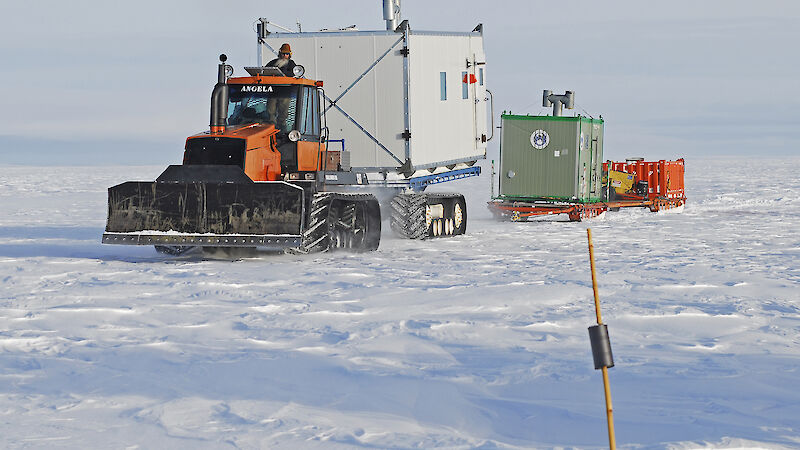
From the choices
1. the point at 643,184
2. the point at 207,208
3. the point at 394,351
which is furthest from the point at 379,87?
the point at 643,184

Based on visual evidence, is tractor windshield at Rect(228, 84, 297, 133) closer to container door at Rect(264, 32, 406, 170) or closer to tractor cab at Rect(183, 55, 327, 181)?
tractor cab at Rect(183, 55, 327, 181)

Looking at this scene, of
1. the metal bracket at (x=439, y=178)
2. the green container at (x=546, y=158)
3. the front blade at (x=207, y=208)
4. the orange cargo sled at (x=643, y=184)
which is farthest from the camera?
the orange cargo sled at (x=643, y=184)

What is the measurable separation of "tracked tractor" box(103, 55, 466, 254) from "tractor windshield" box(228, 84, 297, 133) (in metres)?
0.01

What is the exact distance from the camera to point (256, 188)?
42.8 ft

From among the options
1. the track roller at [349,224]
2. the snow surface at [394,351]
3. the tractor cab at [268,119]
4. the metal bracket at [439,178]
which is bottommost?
the snow surface at [394,351]

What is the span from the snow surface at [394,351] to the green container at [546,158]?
8.94 meters

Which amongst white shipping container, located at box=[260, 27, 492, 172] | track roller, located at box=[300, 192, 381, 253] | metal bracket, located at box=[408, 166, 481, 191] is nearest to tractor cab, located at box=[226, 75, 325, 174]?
track roller, located at box=[300, 192, 381, 253]

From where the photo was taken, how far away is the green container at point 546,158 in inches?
922

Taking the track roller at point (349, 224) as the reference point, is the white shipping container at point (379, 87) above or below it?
above

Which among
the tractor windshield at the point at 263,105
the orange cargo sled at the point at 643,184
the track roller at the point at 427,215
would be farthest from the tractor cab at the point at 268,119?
the orange cargo sled at the point at 643,184

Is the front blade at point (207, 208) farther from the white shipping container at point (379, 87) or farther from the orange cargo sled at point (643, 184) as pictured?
the orange cargo sled at point (643, 184)

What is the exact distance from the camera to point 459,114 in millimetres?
18734

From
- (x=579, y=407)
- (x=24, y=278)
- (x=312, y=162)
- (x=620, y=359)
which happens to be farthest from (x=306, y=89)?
(x=579, y=407)

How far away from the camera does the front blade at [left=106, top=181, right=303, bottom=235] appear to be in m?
13.0
